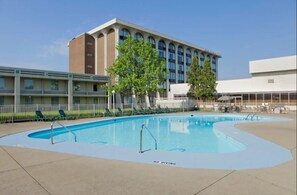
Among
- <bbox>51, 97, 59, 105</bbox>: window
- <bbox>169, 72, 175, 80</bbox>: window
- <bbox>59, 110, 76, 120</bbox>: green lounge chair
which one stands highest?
<bbox>169, 72, 175, 80</bbox>: window

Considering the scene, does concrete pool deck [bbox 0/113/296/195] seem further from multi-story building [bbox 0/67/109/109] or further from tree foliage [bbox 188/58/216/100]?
tree foliage [bbox 188/58/216/100]

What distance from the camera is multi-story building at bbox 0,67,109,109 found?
29000mm

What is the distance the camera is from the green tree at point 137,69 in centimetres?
2825

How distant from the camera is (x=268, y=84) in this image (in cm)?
3369

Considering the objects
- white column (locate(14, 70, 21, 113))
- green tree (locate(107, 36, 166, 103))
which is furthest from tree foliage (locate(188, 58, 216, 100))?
white column (locate(14, 70, 21, 113))

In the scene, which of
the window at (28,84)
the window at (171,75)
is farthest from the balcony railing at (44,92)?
the window at (171,75)

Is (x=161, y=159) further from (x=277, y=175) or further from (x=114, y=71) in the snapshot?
(x=114, y=71)

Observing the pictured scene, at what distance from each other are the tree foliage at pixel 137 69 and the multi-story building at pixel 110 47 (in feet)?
61.9

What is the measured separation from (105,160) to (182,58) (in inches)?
2399

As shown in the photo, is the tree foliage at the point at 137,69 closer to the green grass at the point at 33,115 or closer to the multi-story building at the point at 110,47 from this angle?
the green grass at the point at 33,115

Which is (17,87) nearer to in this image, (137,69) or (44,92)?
(44,92)

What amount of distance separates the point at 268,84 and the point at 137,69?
21039 millimetres

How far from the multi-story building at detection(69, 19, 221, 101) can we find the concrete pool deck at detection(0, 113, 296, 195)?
43847 mm

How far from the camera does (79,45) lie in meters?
53.9
